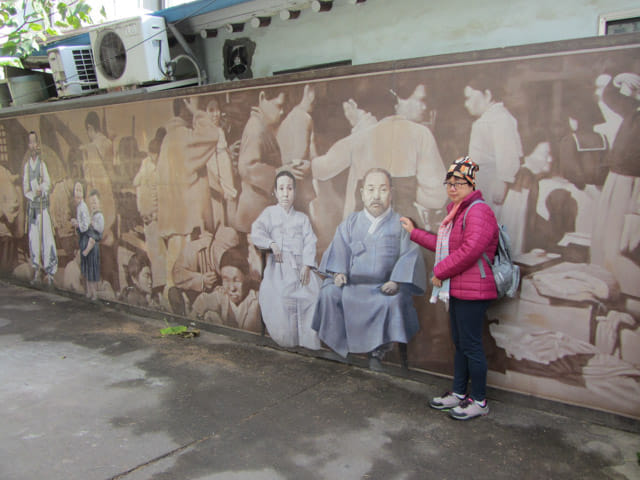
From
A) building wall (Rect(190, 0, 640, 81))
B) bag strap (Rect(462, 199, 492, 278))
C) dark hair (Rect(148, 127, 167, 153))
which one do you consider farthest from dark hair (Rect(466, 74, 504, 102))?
dark hair (Rect(148, 127, 167, 153))

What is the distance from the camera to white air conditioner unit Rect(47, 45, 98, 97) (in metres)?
7.94

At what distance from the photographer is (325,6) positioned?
636 centimetres

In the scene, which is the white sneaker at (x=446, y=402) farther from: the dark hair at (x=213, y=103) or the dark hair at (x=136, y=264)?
the dark hair at (x=136, y=264)

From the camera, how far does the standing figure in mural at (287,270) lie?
5.15 metres

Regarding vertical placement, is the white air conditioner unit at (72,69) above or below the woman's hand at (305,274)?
above

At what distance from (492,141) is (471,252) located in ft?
3.09

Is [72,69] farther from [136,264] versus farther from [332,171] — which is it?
[332,171]

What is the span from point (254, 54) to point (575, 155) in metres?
4.87

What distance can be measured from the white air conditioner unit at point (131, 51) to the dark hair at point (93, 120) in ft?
2.19

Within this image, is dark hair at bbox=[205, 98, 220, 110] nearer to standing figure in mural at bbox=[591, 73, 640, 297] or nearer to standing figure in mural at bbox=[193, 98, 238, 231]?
standing figure in mural at bbox=[193, 98, 238, 231]

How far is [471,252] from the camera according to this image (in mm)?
3627

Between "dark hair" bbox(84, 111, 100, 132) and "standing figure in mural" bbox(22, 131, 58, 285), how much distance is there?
1.34m

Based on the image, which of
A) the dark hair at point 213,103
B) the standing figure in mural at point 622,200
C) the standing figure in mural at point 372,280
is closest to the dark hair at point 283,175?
the standing figure in mural at point 372,280

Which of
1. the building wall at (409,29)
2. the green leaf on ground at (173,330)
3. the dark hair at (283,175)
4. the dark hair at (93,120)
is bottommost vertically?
the green leaf on ground at (173,330)
